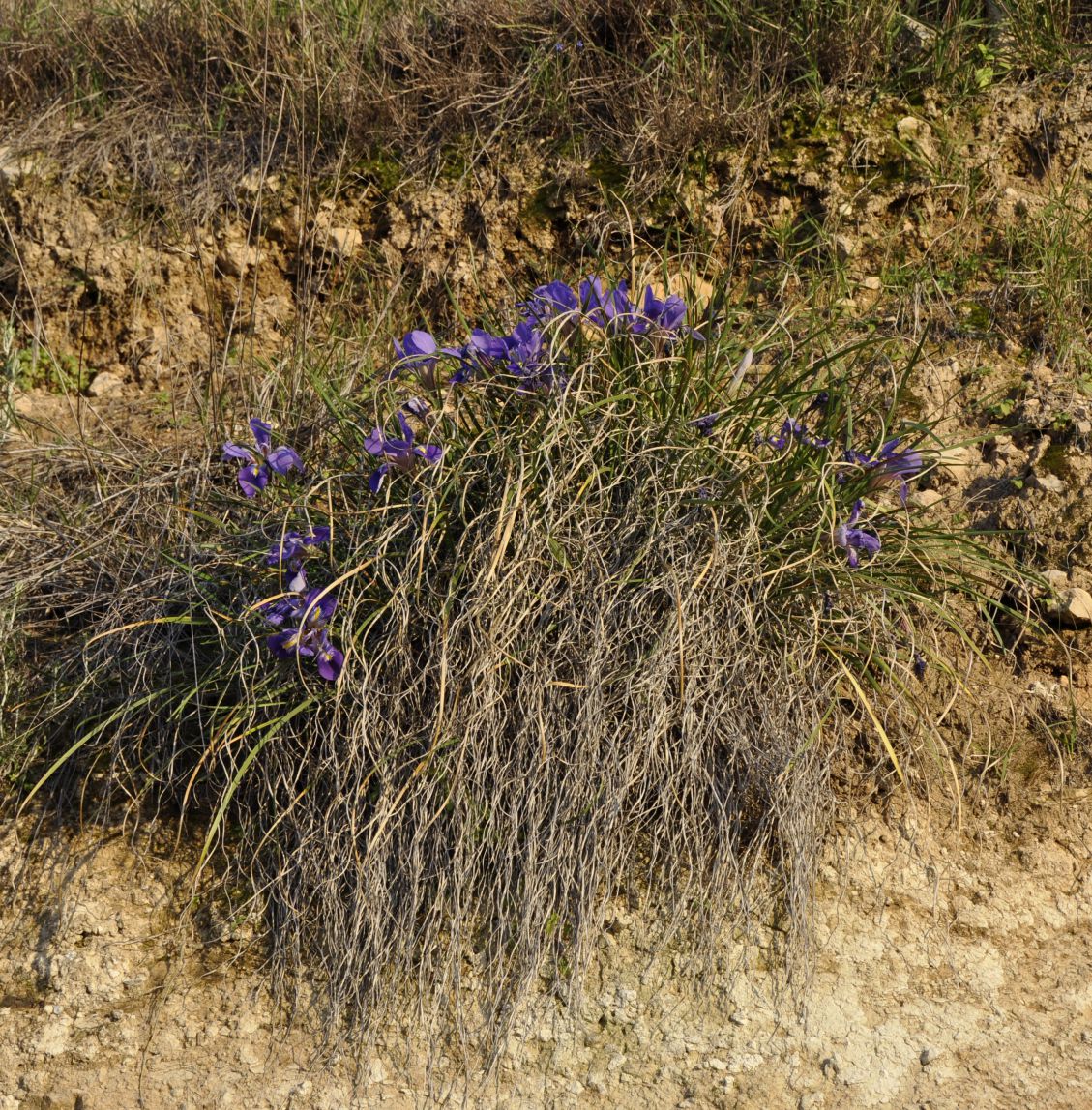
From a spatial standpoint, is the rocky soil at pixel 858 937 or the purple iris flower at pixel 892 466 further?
the purple iris flower at pixel 892 466

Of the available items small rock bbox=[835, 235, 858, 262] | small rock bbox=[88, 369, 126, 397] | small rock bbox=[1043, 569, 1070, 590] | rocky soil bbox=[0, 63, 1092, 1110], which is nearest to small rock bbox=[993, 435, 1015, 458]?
rocky soil bbox=[0, 63, 1092, 1110]

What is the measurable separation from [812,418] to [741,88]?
113 cm

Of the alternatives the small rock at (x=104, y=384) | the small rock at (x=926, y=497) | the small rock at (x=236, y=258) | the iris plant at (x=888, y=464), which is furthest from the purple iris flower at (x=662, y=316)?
the small rock at (x=104, y=384)

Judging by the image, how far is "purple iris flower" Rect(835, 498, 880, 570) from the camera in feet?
6.91

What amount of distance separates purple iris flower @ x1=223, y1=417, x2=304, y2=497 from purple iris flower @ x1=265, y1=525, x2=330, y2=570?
0.52 feet

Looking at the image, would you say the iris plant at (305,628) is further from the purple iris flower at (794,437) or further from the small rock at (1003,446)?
the small rock at (1003,446)

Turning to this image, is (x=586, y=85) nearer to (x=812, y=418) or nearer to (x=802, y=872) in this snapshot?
(x=812, y=418)

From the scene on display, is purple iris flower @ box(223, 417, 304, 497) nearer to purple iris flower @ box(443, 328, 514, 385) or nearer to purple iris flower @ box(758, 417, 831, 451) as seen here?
purple iris flower @ box(443, 328, 514, 385)

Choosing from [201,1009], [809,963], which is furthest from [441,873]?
[809,963]

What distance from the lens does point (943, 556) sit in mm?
2299

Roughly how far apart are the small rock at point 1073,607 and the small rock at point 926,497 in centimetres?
31

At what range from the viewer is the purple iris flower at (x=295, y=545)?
2139 millimetres

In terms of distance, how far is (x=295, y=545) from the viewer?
7.01ft

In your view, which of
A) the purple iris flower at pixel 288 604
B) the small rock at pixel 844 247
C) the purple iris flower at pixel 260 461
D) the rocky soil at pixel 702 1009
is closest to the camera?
the rocky soil at pixel 702 1009
